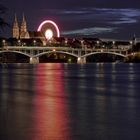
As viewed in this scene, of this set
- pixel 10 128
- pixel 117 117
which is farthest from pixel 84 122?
pixel 10 128

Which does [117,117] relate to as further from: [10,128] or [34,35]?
[34,35]

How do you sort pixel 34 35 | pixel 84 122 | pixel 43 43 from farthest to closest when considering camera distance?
1. pixel 34 35
2. pixel 43 43
3. pixel 84 122

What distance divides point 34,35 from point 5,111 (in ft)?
564

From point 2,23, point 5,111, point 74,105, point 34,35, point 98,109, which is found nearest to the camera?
point 2,23

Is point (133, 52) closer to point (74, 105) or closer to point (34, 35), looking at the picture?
point (34, 35)

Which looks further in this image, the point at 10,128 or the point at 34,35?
the point at 34,35

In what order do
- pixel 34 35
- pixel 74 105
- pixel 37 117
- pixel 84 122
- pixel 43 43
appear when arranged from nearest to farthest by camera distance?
pixel 84 122
pixel 37 117
pixel 74 105
pixel 43 43
pixel 34 35

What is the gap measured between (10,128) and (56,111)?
18.1 feet

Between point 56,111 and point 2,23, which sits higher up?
point 2,23

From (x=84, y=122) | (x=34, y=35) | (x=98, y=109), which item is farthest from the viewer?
(x=34, y=35)

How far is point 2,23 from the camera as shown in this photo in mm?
12000

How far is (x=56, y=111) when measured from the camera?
69.4ft

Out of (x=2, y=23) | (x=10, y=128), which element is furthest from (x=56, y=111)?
(x=2, y=23)

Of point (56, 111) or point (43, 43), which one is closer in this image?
point (56, 111)
